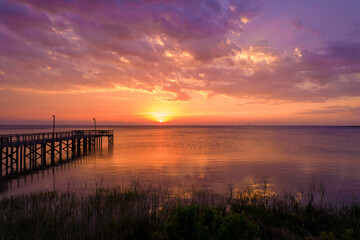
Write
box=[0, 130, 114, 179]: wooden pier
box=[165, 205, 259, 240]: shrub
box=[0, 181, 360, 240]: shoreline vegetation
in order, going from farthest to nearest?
box=[0, 130, 114, 179]: wooden pier → box=[0, 181, 360, 240]: shoreline vegetation → box=[165, 205, 259, 240]: shrub

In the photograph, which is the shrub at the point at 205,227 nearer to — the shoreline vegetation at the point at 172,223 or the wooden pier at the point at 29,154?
the shoreline vegetation at the point at 172,223

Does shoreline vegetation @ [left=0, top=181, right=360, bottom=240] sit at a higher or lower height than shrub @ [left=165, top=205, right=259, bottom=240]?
lower

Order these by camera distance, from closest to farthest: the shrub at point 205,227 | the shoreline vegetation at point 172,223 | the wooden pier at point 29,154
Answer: the shrub at point 205,227
the shoreline vegetation at point 172,223
the wooden pier at point 29,154

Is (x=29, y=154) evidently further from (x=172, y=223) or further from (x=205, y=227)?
(x=205, y=227)

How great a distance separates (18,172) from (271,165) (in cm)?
3107

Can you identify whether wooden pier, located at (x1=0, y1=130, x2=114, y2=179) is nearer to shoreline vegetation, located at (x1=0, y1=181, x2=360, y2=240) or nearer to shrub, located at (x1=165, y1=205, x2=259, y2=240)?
shoreline vegetation, located at (x1=0, y1=181, x2=360, y2=240)

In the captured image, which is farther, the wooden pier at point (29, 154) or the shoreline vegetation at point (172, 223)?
the wooden pier at point (29, 154)

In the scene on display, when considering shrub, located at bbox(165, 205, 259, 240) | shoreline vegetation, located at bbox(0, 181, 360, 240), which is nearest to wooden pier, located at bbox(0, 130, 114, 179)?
shoreline vegetation, located at bbox(0, 181, 360, 240)

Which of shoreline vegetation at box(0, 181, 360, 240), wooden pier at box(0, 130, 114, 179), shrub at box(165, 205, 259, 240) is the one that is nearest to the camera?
shrub at box(165, 205, 259, 240)

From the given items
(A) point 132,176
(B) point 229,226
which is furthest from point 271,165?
(B) point 229,226

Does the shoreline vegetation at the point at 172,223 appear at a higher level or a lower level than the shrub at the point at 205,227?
lower

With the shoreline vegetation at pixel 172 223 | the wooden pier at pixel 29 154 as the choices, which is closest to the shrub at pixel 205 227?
the shoreline vegetation at pixel 172 223

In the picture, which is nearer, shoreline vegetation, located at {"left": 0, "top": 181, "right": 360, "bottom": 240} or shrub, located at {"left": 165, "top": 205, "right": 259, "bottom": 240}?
shrub, located at {"left": 165, "top": 205, "right": 259, "bottom": 240}

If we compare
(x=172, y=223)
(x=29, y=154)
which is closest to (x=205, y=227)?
(x=172, y=223)
